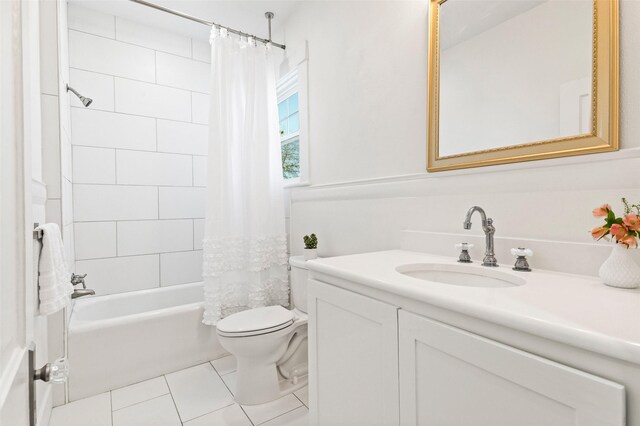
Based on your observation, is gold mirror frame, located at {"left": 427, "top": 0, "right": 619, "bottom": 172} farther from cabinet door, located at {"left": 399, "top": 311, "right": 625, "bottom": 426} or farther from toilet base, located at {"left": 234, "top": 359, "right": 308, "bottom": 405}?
toilet base, located at {"left": 234, "top": 359, "right": 308, "bottom": 405}

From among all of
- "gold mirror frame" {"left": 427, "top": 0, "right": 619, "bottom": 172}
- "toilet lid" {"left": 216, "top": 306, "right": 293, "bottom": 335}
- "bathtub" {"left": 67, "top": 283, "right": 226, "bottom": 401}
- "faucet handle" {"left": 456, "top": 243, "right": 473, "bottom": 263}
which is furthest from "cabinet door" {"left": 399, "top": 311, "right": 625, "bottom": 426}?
"bathtub" {"left": 67, "top": 283, "right": 226, "bottom": 401}

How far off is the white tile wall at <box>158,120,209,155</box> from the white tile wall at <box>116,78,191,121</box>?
0.07m

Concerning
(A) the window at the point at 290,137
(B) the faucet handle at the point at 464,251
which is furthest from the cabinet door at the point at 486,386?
(A) the window at the point at 290,137

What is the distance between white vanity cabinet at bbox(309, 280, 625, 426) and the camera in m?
0.52

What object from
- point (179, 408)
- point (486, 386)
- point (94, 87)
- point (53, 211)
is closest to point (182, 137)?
point (94, 87)

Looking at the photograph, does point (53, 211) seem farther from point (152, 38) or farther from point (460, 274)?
point (460, 274)

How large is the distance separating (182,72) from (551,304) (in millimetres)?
2975

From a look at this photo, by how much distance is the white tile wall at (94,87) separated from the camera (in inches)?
87.8

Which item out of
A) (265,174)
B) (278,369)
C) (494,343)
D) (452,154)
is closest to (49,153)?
(265,174)

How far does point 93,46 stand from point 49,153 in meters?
1.21

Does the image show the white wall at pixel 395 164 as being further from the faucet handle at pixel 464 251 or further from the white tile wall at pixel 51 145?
the white tile wall at pixel 51 145

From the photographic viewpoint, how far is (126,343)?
6.06 feet

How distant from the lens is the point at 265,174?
2.15 m

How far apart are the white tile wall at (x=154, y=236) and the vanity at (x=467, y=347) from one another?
1.88m
